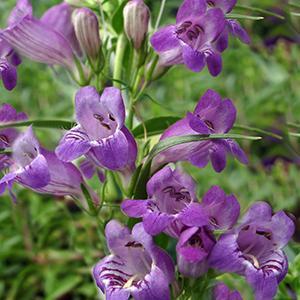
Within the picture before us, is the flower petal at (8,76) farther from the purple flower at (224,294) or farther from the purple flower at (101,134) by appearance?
the purple flower at (224,294)

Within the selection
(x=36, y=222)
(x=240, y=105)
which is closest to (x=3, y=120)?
(x=36, y=222)

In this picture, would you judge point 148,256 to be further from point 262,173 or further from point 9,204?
point 262,173

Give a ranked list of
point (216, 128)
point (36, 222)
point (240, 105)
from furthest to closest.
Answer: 1. point (240, 105)
2. point (36, 222)
3. point (216, 128)

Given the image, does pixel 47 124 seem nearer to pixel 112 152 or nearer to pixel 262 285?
pixel 112 152

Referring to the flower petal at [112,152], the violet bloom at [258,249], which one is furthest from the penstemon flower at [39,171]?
the violet bloom at [258,249]

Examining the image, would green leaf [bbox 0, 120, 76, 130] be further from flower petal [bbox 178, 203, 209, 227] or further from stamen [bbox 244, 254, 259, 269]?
stamen [bbox 244, 254, 259, 269]

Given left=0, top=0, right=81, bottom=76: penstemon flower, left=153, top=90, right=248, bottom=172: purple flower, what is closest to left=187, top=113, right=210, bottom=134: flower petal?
left=153, top=90, right=248, bottom=172: purple flower
